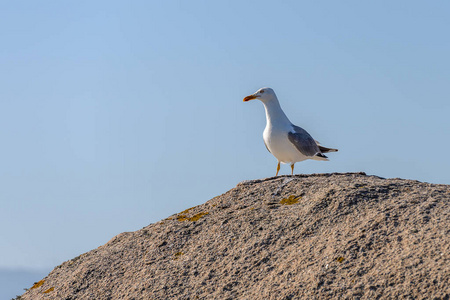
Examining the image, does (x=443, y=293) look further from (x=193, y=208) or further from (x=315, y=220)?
(x=193, y=208)

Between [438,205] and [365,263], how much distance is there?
1.67 meters

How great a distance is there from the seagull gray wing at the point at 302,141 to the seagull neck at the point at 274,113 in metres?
0.32

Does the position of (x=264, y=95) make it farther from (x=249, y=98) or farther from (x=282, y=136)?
(x=282, y=136)

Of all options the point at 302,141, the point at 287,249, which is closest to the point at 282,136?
the point at 302,141

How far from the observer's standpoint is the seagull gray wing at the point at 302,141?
1388 cm

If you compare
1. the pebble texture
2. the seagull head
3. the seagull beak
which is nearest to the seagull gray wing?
the seagull head

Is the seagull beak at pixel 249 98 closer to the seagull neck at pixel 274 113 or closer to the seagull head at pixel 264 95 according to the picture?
the seagull head at pixel 264 95

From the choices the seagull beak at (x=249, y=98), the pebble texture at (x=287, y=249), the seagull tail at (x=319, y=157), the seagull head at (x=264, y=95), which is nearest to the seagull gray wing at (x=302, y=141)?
the seagull tail at (x=319, y=157)

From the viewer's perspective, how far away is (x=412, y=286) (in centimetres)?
724

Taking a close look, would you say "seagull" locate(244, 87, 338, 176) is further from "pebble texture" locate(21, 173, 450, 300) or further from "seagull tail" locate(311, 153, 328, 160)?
"pebble texture" locate(21, 173, 450, 300)

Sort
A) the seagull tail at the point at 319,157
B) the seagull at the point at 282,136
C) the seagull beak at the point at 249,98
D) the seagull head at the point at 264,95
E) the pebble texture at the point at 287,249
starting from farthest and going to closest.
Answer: the seagull tail at the point at 319,157 < the seagull beak at the point at 249,98 < the seagull head at the point at 264,95 < the seagull at the point at 282,136 < the pebble texture at the point at 287,249

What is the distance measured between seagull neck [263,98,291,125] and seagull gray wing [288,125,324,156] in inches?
12.7

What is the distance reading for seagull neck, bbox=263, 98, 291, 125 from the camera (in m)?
14.1

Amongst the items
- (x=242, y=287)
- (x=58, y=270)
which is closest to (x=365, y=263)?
(x=242, y=287)
